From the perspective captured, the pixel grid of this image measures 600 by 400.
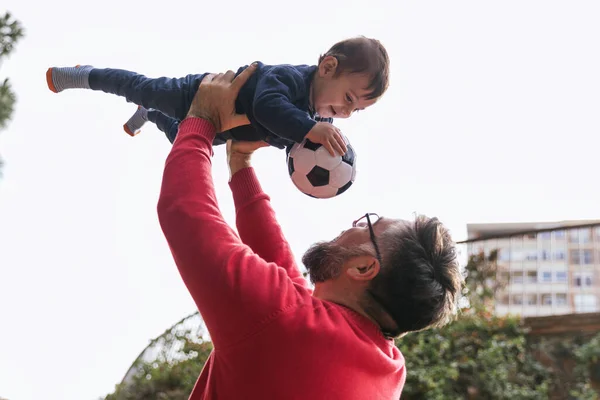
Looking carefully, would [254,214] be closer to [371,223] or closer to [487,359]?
[371,223]

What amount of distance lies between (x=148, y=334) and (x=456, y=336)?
286cm

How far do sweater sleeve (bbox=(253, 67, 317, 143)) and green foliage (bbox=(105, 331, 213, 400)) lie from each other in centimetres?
425

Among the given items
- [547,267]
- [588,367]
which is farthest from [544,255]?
[588,367]

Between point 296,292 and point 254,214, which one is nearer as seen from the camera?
point 296,292

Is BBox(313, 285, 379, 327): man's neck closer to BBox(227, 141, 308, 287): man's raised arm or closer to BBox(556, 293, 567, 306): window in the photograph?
BBox(227, 141, 308, 287): man's raised arm

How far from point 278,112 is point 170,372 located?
179 inches

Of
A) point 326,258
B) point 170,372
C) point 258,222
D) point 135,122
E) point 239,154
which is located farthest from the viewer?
point 170,372

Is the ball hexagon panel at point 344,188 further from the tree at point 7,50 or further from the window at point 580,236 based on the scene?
the window at point 580,236

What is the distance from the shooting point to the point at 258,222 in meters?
1.88

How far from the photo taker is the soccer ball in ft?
6.13

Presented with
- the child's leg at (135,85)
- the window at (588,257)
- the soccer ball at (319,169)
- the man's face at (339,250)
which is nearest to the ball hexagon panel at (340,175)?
the soccer ball at (319,169)

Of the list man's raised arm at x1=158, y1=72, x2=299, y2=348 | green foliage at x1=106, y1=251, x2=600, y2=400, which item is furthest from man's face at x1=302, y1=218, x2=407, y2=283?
green foliage at x1=106, y1=251, x2=600, y2=400

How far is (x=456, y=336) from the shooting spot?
5332 millimetres

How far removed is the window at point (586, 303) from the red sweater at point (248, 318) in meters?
4.40
